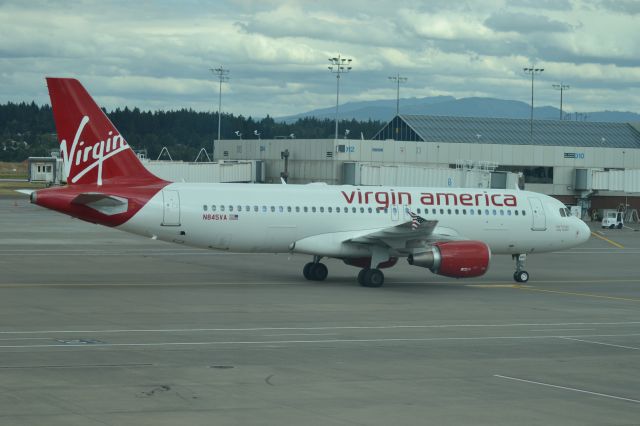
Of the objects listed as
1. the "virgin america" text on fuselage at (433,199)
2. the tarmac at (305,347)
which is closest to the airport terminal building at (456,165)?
the "virgin america" text on fuselage at (433,199)

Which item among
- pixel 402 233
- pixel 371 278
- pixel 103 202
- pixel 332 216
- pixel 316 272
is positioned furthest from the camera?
pixel 316 272

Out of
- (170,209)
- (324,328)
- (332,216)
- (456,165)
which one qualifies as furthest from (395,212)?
(456,165)

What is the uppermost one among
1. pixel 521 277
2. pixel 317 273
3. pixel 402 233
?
pixel 402 233

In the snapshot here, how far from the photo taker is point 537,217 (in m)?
43.0

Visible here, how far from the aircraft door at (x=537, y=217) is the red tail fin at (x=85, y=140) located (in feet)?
53.6

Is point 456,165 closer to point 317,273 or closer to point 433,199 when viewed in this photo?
point 433,199

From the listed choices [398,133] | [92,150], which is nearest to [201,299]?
[92,150]

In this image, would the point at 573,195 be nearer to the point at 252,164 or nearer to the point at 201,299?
the point at 252,164

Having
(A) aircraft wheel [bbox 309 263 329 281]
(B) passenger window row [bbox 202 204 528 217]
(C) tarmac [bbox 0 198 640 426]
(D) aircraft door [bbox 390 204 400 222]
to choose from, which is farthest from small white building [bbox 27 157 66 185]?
(C) tarmac [bbox 0 198 640 426]

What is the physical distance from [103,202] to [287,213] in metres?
6.96

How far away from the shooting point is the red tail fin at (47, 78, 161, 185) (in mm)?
35719

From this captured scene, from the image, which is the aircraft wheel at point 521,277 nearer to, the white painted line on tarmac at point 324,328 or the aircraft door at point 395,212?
the aircraft door at point 395,212

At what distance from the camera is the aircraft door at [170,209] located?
36.4 m

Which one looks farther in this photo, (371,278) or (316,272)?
(316,272)
